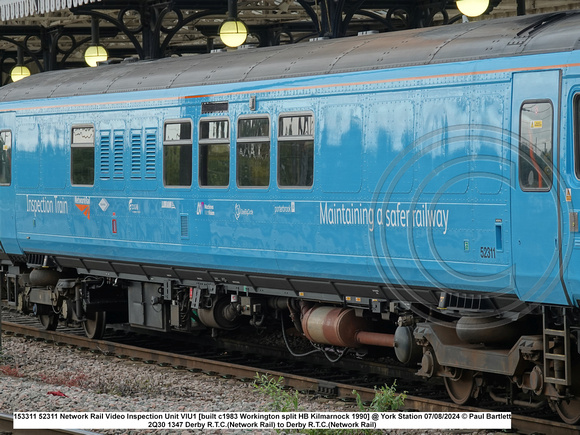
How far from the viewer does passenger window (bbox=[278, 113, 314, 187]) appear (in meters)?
11.7

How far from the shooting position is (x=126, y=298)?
16.4m

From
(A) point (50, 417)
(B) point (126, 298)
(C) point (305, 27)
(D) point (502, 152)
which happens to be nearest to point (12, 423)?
(A) point (50, 417)

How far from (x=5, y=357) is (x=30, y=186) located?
3.11 metres

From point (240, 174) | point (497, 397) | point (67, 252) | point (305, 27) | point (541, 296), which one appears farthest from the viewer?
point (305, 27)

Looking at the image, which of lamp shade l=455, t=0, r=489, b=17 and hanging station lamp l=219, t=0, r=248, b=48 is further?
hanging station lamp l=219, t=0, r=248, b=48

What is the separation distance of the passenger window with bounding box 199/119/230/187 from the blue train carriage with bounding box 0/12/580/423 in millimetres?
24

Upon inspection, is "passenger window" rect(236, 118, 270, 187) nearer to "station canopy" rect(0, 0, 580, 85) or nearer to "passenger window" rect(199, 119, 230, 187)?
"passenger window" rect(199, 119, 230, 187)

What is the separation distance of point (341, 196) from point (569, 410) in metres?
3.32

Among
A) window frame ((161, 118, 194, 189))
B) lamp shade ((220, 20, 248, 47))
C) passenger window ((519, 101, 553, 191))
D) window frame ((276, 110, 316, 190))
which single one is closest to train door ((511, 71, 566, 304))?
passenger window ((519, 101, 553, 191))

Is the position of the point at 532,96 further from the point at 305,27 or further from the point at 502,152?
the point at 305,27

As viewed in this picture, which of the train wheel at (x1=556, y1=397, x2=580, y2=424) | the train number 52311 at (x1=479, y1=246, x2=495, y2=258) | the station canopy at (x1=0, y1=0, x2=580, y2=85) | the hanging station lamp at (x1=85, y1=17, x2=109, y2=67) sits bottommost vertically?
the train wheel at (x1=556, y1=397, x2=580, y2=424)

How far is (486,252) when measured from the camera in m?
9.84

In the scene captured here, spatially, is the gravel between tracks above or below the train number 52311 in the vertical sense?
below

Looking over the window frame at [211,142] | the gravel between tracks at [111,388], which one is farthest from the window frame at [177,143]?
the gravel between tracks at [111,388]
